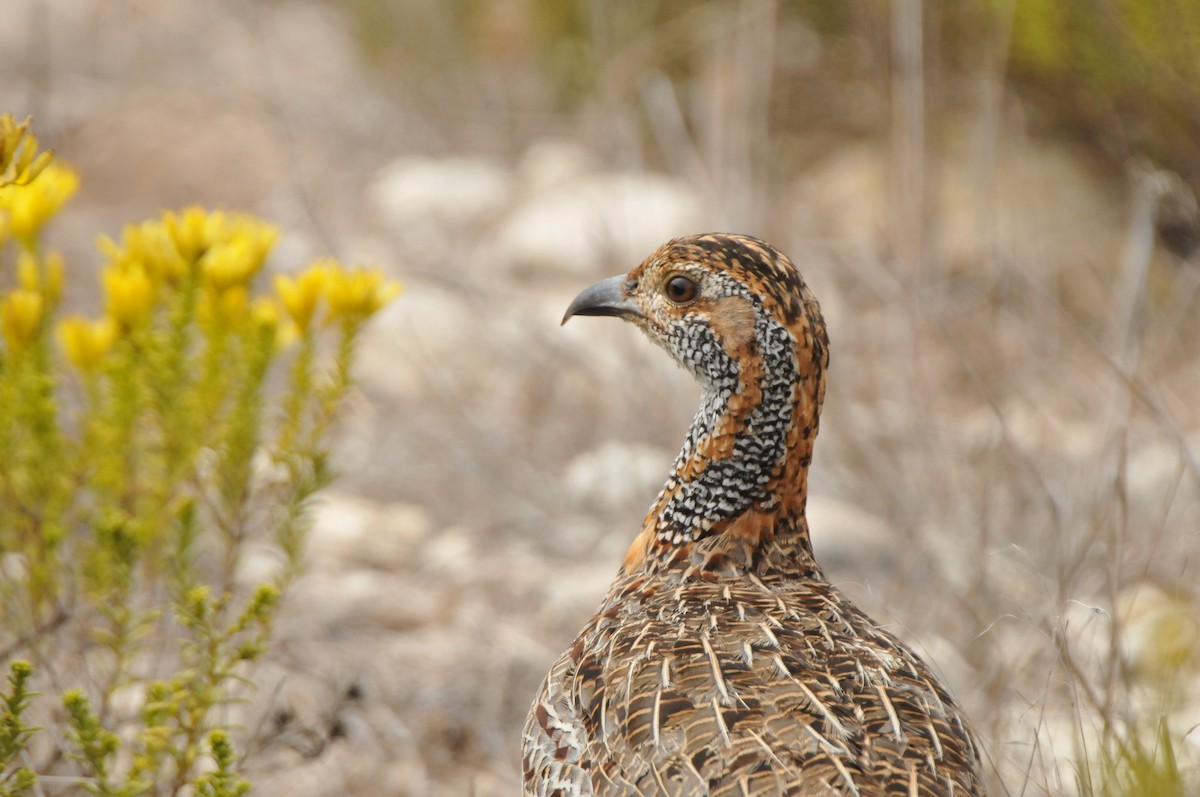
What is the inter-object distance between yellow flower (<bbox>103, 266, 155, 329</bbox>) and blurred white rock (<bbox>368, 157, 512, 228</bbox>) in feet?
17.5

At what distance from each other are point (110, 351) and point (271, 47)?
9260mm

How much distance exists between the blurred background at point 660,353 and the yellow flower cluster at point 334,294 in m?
0.56

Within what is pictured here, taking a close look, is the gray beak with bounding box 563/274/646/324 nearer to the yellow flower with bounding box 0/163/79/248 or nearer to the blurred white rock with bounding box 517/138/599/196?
the yellow flower with bounding box 0/163/79/248

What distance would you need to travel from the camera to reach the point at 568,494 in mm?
5883

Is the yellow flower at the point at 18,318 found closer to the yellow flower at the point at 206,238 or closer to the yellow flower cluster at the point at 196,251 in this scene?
the yellow flower cluster at the point at 196,251

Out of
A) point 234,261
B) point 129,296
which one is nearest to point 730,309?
point 234,261

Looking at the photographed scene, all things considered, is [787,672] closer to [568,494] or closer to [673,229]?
[568,494]

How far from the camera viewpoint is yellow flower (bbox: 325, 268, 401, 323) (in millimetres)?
3348

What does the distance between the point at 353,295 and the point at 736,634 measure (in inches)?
49.6

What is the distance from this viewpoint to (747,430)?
329 centimetres

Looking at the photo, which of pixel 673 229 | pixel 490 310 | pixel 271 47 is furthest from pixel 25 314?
pixel 271 47

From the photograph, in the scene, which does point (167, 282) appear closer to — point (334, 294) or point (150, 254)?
point (150, 254)

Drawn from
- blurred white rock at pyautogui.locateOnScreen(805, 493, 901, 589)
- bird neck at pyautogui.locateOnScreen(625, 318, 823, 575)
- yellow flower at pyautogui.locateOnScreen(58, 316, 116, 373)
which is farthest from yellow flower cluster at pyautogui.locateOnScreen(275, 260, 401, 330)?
blurred white rock at pyautogui.locateOnScreen(805, 493, 901, 589)

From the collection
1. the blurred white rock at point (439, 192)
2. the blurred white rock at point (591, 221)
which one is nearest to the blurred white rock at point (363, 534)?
the blurred white rock at point (591, 221)
